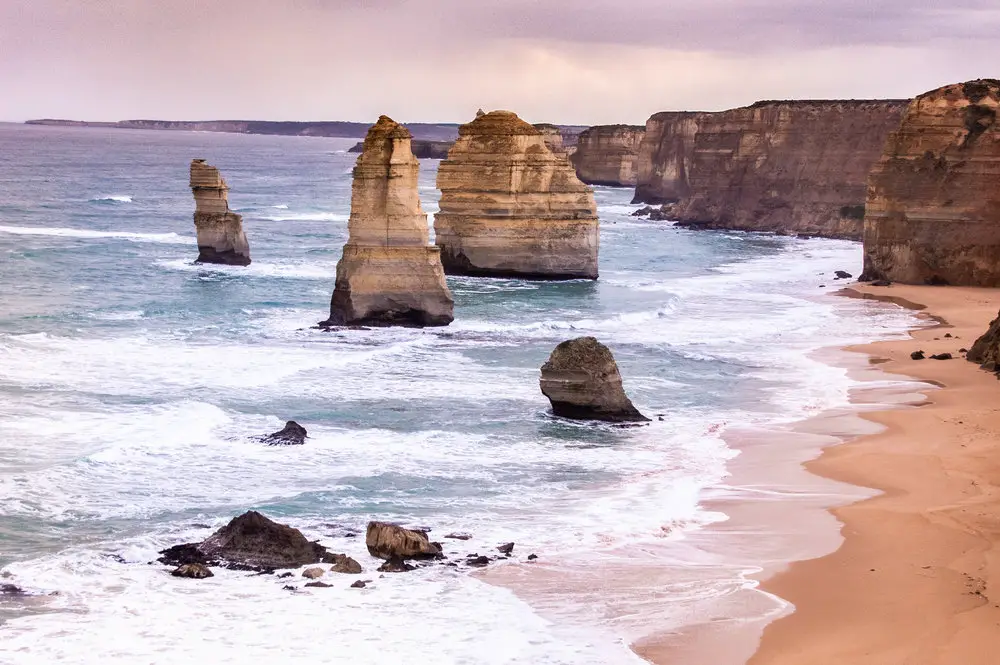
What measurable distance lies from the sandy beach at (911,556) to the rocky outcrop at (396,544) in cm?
362

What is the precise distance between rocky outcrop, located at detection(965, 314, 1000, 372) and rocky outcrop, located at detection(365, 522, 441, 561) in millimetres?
15657

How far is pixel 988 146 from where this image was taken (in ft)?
139

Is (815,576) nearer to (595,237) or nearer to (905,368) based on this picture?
(905,368)

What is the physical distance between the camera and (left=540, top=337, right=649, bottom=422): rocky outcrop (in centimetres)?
2131

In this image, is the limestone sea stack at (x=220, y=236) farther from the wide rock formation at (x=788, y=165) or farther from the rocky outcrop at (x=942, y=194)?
the wide rock formation at (x=788, y=165)

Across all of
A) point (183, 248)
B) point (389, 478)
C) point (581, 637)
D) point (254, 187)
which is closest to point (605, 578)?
point (581, 637)

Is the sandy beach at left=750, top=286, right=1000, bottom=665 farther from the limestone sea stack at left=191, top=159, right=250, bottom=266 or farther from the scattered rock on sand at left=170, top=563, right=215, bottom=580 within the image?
the limestone sea stack at left=191, top=159, right=250, bottom=266

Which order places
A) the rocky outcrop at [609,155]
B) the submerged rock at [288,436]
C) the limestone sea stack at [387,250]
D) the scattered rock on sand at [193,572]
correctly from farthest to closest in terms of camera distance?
1. the rocky outcrop at [609,155]
2. the limestone sea stack at [387,250]
3. the submerged rock at [288,436]
4. the scattered rock on sand at [193,572]

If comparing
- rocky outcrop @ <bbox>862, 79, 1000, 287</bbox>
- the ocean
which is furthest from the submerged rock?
rocky outcrop @ <bbox>862, 79, 1000, 287</bbox>

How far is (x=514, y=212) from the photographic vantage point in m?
44.1

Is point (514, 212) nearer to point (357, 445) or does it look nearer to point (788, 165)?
point (357, 445)

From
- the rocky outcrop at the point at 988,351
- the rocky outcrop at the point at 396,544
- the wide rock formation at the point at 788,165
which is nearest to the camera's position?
the rocky outcrop at the point at 396,544

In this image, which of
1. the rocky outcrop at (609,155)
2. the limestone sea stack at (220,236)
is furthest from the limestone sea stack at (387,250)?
the rocky outcrop at (609,155)

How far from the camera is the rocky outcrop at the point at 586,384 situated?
21.3 meters
